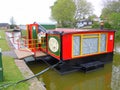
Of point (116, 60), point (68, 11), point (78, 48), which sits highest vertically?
point (68, 11)

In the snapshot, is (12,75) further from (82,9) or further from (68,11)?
(82,9)

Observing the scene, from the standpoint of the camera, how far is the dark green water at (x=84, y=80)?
5.85 m

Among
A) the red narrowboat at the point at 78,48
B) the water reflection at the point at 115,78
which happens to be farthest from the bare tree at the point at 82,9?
the water reflection at the point at 115,78

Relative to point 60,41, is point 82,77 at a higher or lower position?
lower

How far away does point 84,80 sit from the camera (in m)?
6.49

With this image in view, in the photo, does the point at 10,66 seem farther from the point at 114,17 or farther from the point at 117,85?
the point at 114,17

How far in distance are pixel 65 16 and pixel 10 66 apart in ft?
87.2

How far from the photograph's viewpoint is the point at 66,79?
21.5 feet

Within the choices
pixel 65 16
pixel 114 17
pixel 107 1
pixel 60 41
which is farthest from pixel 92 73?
pixel 107 1

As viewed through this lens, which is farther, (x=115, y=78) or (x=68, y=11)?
(x=68, y=11)

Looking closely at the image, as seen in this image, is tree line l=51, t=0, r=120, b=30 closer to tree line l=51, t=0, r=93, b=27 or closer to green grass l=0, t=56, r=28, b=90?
tree line l=51, t=0, r=93, b=27

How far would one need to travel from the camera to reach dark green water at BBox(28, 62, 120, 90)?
230 inches

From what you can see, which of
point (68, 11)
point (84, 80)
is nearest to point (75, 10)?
point (68, 11)

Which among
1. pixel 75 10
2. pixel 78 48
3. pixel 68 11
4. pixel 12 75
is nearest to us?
pixel 12 75
